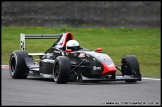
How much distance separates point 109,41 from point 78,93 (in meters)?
13.5

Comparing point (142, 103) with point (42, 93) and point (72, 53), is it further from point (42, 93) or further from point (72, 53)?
point (72, 53)

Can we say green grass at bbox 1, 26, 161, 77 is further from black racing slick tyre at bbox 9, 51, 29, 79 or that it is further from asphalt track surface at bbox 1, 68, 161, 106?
asphalt track surface at bbox 1, 68, 161, 106

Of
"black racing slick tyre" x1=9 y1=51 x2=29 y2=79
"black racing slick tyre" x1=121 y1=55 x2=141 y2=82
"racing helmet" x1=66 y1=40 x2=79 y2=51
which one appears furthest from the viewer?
"black racing slick tyre" x1=9 y1=51 x2=29 y2=79

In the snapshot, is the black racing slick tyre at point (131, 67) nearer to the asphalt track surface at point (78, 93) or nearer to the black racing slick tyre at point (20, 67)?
the asphalt track surface at point (78, 93)

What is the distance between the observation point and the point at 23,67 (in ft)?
52.2

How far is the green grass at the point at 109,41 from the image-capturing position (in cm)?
2275

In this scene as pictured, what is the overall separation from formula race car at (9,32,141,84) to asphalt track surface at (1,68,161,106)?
0.19 m

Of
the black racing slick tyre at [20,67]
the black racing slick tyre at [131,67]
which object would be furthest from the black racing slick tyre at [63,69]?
the black racing slick tyre at [20,67]

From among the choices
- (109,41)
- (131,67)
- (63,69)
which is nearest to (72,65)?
(63,69)

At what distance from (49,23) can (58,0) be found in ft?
3.48

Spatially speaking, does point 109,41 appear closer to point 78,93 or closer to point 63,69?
point 63,69

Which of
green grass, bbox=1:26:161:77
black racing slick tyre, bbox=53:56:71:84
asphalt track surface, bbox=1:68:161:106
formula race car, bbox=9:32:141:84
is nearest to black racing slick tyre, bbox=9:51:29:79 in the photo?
formula race car, bbox=9:32:141:84

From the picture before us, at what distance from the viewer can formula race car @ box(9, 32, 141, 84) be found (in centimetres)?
1422

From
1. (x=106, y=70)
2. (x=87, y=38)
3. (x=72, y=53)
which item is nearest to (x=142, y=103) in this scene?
(x=106, y=70)
